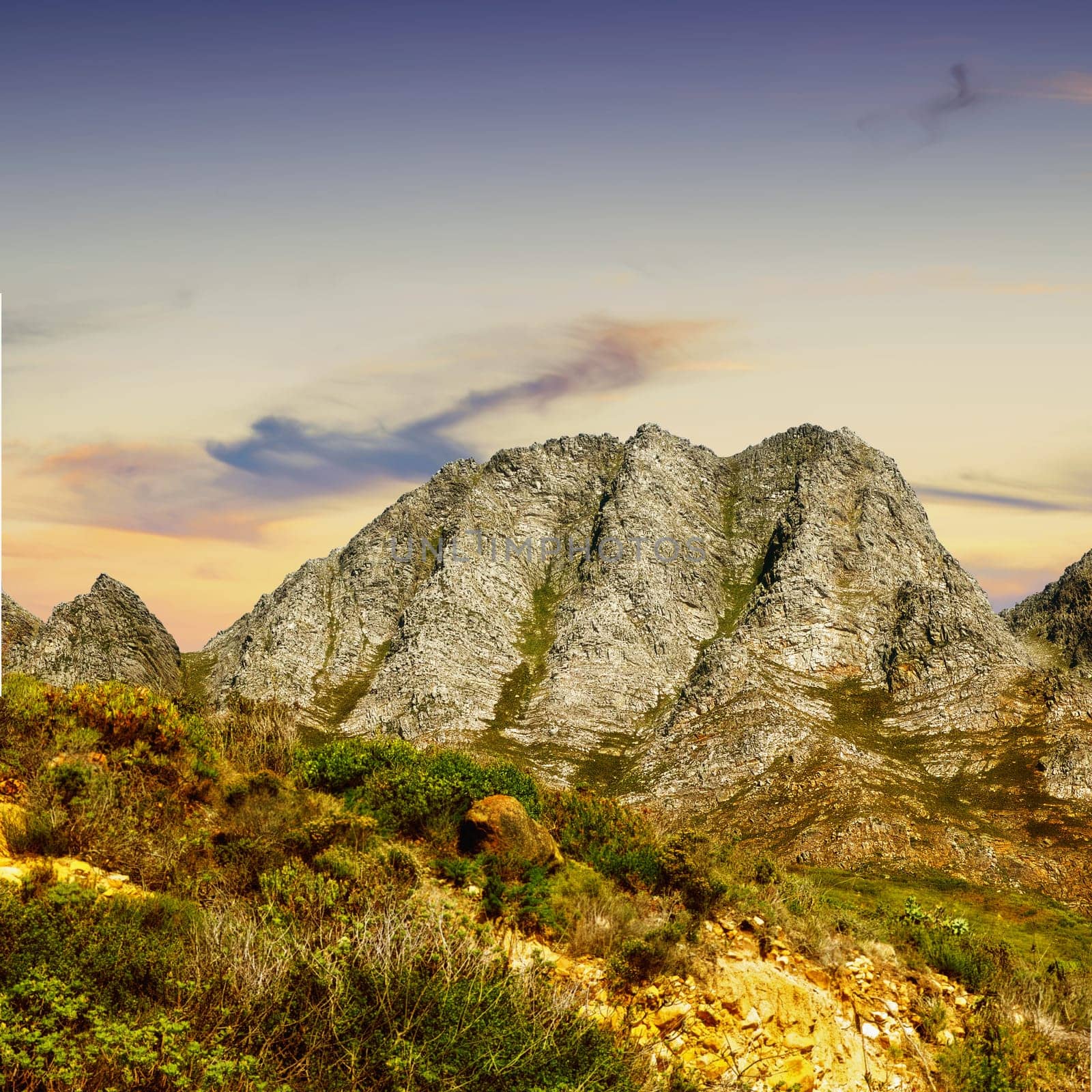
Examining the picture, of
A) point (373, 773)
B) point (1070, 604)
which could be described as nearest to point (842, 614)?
point (1070, 604)

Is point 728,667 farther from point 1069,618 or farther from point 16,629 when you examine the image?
point 16,629

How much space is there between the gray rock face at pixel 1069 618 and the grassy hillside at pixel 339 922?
200m

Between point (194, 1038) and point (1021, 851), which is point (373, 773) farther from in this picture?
point (1021, 851)

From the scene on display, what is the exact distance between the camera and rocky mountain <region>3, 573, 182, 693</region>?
470 feet

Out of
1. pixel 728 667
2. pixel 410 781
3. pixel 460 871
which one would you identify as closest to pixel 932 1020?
pixel 460 871

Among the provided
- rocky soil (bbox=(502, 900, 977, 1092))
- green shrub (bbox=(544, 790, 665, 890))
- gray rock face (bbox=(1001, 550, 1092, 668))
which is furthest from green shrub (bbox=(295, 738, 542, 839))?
gray rock face (bbox=(1001, 550, 1092, 668))

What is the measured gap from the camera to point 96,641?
154750 mm

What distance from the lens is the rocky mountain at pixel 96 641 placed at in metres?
143

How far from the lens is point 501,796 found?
1505 cm

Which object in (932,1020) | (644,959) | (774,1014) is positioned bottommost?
(932,1020)

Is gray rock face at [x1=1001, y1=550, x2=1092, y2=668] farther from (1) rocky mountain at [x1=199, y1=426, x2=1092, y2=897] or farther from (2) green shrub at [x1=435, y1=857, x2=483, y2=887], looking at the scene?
(2) green shrub at [x1=435, y1=857, x2=483, y2=887]

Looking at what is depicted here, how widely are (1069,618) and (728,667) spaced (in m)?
111

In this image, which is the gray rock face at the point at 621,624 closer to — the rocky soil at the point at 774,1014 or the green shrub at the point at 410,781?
the green shrub at the point at 410,781

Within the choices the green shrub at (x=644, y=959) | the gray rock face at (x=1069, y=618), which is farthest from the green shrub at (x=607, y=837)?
the gray rock face at (x=1069, y=618)
